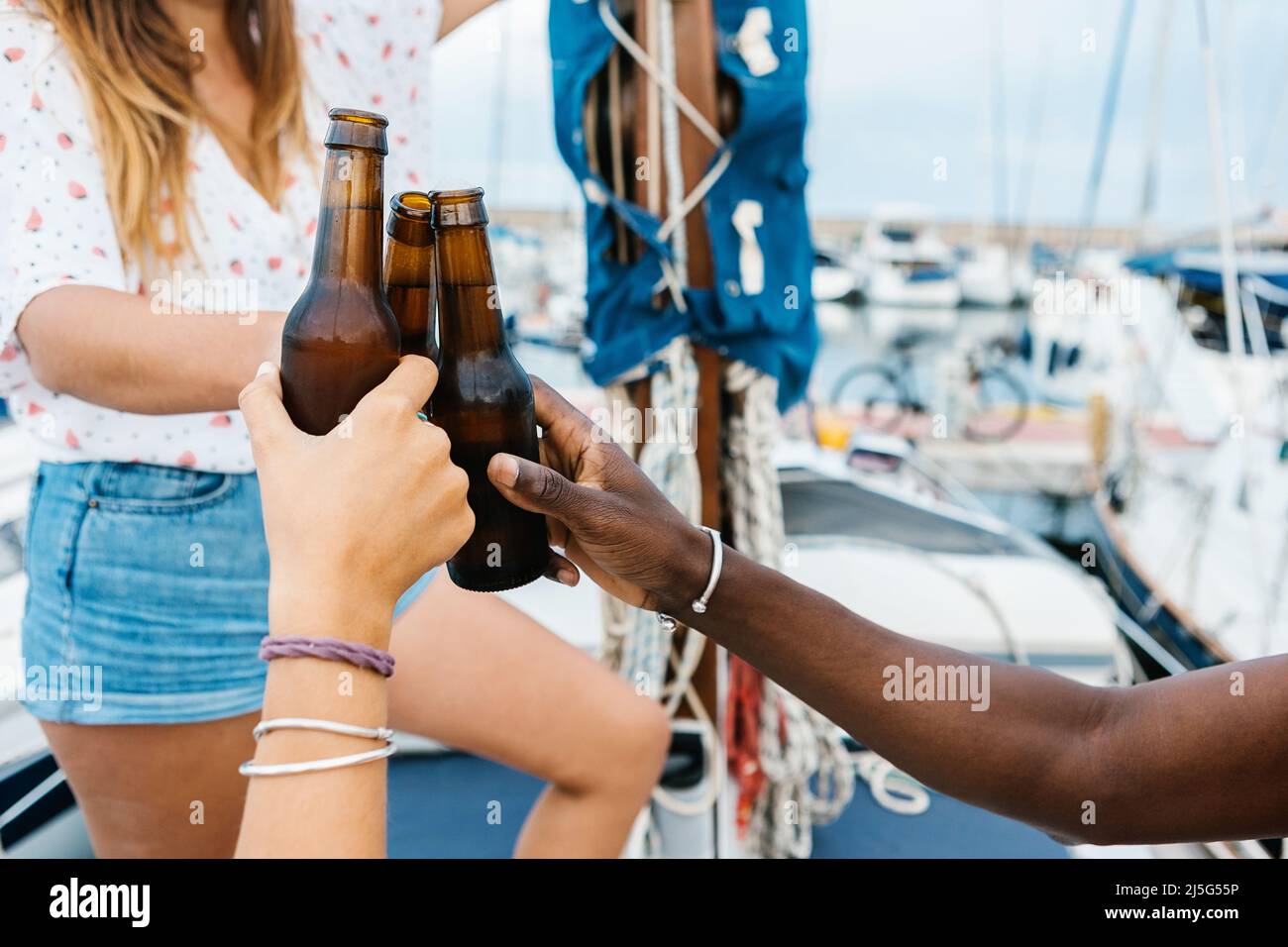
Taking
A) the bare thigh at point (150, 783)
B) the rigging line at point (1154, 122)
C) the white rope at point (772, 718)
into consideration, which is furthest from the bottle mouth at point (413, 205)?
the rigging line at point (1154, 122)

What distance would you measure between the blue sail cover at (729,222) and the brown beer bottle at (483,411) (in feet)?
3.44

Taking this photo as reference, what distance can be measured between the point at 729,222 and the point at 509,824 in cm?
157

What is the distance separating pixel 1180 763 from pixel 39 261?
1.38 m

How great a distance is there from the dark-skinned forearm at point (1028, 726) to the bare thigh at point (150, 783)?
0.77 m

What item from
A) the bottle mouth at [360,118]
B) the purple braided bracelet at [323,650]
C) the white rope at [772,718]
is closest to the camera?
the purple braided bracelet at [323,650]

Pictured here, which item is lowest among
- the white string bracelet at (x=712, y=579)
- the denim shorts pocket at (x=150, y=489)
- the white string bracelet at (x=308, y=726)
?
the white string bracelet at (x=308, y=726)

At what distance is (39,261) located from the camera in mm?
1103

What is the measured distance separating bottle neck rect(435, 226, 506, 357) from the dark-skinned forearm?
313 millimetres

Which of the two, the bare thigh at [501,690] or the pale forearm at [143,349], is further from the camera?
the bare thigh at [501,690]

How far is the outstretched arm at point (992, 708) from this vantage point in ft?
3.27

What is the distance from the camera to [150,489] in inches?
52.4

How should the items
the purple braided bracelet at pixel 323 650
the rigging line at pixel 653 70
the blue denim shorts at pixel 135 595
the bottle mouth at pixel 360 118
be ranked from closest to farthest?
the purple braided bracelet at pixel 323 650, the bottle mouth at pixel 360 118, the blue denim shorts at pixel 135 595, the rigging line at pixel 653 70

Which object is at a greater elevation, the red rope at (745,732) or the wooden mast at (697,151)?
the wooden mast at (697,151)

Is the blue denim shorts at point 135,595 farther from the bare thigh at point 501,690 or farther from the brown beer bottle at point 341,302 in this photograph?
the brown beer bottle at point 341,302
